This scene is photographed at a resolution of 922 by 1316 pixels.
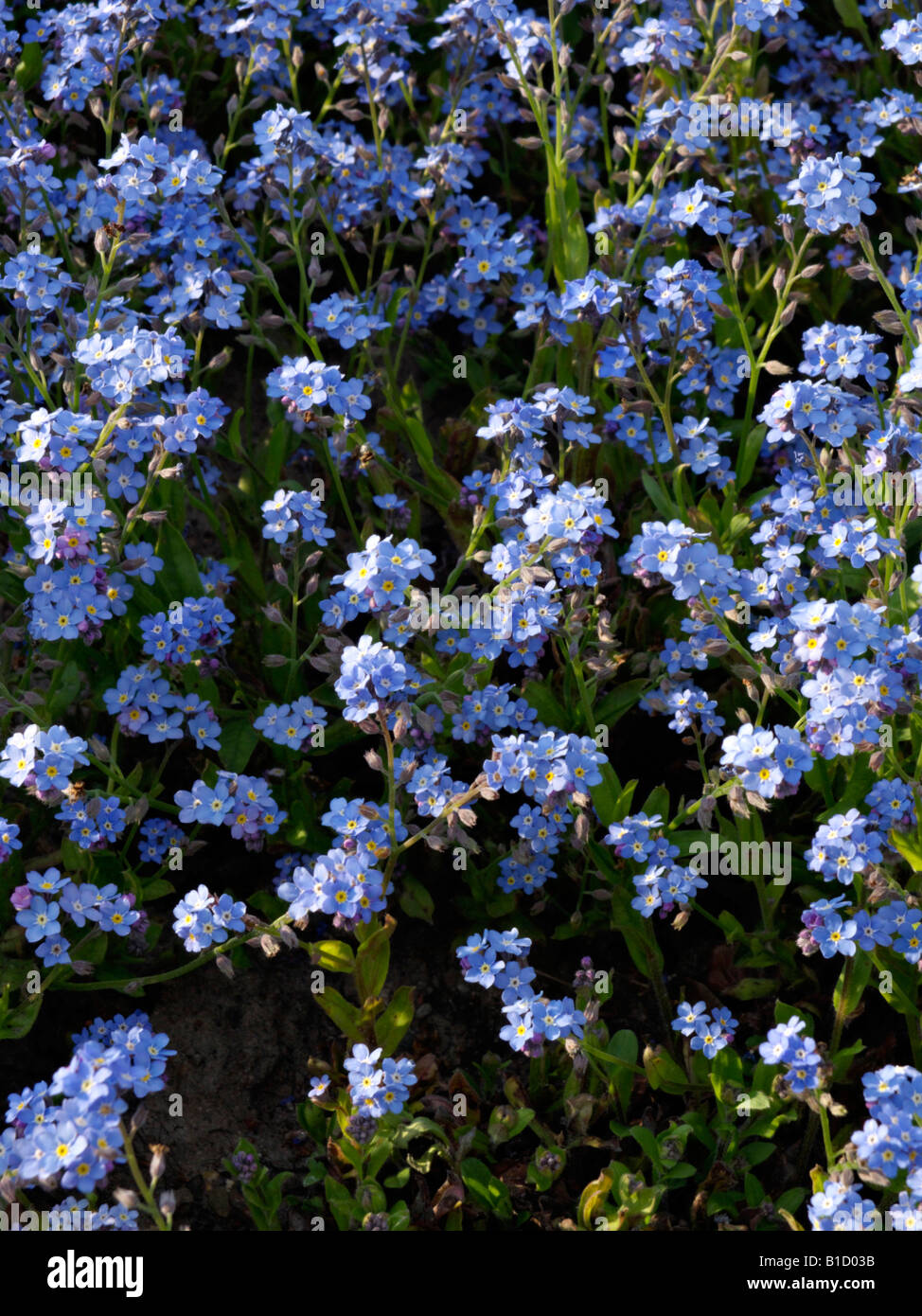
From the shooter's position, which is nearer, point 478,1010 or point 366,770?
point 478,1010

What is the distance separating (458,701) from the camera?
11.6 ft

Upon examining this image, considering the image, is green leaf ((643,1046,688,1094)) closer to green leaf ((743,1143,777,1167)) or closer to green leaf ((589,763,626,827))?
green leaf ((743,1143,777,1167))

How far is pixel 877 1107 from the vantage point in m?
2.74

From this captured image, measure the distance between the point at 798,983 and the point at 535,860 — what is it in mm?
756

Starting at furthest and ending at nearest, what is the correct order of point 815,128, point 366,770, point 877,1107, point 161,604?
1. point 815,128
2. point 366,770
3. point 161,604
4. point 877,1107

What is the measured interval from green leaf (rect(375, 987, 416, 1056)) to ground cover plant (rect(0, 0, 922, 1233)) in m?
0.02

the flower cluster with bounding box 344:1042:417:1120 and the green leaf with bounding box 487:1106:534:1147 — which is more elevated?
the flower cluster with bounding box 344:1042:417:1120

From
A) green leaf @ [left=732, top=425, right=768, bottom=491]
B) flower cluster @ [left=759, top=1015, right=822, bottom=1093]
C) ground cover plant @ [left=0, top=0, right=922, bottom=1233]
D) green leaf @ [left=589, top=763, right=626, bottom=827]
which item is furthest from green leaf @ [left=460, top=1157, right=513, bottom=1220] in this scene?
green leaf @ [left=732, top=425, right=768, bottom=491]

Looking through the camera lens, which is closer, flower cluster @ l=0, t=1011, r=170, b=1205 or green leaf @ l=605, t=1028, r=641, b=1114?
flower cluster @ l=0, t=1011, r=170, b=1205

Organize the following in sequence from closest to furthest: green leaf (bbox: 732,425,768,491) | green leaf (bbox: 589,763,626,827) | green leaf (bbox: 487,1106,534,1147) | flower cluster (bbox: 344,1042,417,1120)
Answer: flower cluster (bbox: 344,1042,417,1120), green leaf (bbox: 487,1106,534,1147), green leaf (bbox: 589,763,626,827), green leaf (bbox: 732,425,768,491)

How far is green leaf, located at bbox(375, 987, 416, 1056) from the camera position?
10.8 ft

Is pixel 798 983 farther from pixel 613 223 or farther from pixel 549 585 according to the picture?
pixel 613 223

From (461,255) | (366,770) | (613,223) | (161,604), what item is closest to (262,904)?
(366,770)

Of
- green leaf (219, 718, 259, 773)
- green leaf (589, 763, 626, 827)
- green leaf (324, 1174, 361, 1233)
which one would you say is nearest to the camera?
green leaf (324, 1174, 361, 1233)
